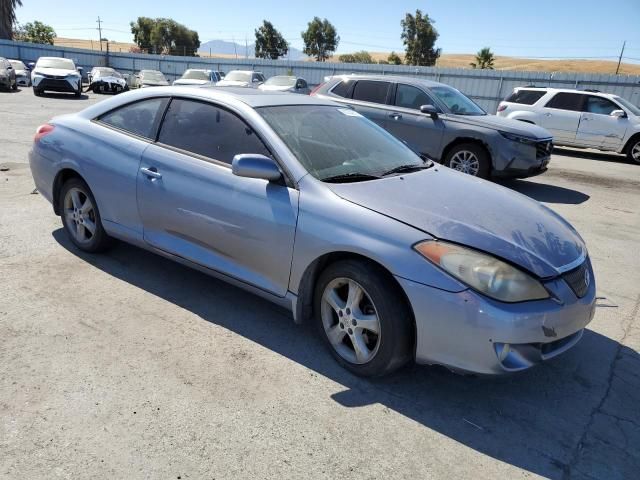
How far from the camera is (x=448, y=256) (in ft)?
8.80

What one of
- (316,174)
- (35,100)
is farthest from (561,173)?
(35,100)

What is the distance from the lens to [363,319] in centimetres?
296

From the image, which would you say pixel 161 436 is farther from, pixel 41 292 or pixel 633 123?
pixel 633 123

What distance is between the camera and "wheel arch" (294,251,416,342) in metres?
2.87

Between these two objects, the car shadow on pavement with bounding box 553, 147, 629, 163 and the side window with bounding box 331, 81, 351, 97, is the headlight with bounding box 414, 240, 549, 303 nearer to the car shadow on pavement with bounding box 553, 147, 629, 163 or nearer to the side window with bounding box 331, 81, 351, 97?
the side window with bounding box 331, 81, 351, 97

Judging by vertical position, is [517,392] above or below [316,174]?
below

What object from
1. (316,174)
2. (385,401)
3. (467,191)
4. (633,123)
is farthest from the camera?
(633,123)

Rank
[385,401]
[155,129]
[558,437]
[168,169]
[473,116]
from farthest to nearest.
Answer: [473,116] → [155,129] → [168,169] → [385,401] → [558,437]

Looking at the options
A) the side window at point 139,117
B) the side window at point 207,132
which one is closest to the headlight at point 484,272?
the side window at point 207,132

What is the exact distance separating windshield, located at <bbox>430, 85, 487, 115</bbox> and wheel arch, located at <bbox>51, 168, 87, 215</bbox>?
6.39m

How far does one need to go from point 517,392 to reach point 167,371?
82.1 inches

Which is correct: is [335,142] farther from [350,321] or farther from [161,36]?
[161,36]

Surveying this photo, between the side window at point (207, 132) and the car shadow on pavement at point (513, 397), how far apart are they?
1.16 meters

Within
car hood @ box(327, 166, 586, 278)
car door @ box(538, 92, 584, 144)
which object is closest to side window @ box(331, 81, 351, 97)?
car hood @ box(327, 166, 586, 278)
